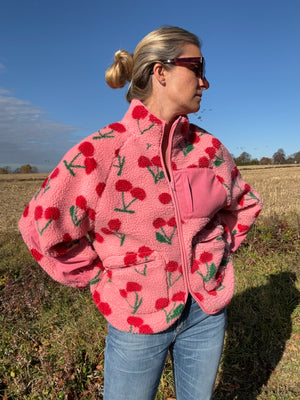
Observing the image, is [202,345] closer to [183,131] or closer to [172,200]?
[172,200]

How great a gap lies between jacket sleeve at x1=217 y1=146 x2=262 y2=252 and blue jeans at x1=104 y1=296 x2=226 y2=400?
463 millimetres

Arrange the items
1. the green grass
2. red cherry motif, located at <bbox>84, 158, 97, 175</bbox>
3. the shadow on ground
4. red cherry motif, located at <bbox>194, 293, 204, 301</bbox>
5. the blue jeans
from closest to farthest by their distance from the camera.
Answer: red cherry motif, located at <bbox>84, 158, 97, 175</bbox>
the blue jeans
red cherry motif, located at <bbox>194, 293, 204, 301</bbox>
the green grass
the shadow on ground

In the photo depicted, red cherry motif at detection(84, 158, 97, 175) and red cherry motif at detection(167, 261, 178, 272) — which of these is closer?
red cherry motif at detection(84, 158, 97, 175)

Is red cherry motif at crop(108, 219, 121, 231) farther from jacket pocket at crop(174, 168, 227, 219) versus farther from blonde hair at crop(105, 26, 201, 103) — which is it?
blonde hair at crop(105, 26, 201, 103)

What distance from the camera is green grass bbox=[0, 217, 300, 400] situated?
280cm

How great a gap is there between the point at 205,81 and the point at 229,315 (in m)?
3.03

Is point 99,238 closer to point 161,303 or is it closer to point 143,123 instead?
point 161,303

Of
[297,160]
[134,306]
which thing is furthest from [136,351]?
[297,160]

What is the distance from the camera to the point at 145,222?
1426 mm

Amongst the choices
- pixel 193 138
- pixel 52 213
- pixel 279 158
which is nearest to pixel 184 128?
pixel 193 138

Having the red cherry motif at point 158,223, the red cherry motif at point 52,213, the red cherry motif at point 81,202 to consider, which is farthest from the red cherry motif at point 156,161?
the red cherry motif at point 52,213

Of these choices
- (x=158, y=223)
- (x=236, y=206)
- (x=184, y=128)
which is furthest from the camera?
(x=236, y=206)

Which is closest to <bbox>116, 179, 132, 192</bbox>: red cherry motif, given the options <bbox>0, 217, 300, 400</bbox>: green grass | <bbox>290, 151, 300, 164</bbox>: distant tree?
<bbox>0, 217, 300, 400</bbox>: green grass

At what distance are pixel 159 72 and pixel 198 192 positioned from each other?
0.56 m
